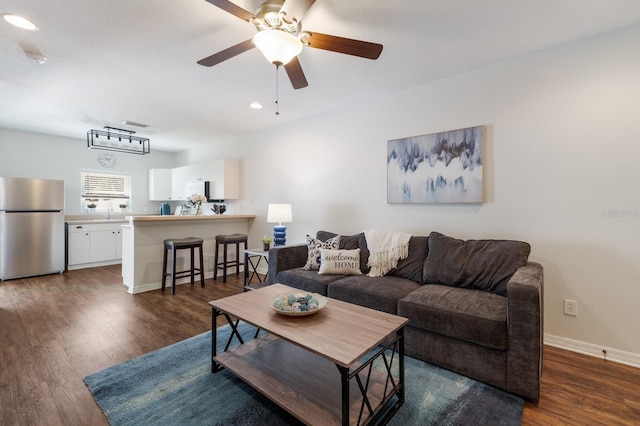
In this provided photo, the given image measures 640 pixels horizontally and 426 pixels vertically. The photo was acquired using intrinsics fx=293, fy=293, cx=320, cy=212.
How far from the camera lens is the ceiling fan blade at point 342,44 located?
1.81m

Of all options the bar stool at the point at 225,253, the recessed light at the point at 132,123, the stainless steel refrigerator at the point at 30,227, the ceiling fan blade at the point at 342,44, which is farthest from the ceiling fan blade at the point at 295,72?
the stainless steel refrigerator at the point at 30,227

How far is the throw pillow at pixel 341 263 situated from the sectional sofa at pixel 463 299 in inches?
0.9

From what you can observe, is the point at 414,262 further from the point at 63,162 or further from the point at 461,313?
the point at 63,162

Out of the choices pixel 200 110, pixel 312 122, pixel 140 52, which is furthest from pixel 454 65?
pixel 200 110

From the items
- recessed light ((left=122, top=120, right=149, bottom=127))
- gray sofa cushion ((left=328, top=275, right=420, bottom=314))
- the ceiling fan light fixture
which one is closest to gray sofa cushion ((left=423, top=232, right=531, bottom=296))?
gray sofa cushion ((left=328, top=275, right=420, bottom=314))

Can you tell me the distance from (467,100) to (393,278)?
1.90m

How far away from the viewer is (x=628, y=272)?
220 cm

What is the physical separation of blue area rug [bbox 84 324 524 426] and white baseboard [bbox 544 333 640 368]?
107 centimetres

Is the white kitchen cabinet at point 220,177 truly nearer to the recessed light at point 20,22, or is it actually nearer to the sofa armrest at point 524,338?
the recessed light at point 20,22

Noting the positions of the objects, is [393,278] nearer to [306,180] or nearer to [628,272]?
[628,272]

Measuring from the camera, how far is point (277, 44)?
172 centimetres

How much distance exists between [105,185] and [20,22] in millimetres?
4865

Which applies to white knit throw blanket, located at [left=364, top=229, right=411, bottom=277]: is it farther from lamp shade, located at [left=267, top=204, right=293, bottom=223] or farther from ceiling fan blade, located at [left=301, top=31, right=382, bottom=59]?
ceiling fan blade, located at [left=301, top=31, right=382, bottom=59]

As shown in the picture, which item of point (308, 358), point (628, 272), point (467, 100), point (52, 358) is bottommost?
point (52, 358)
